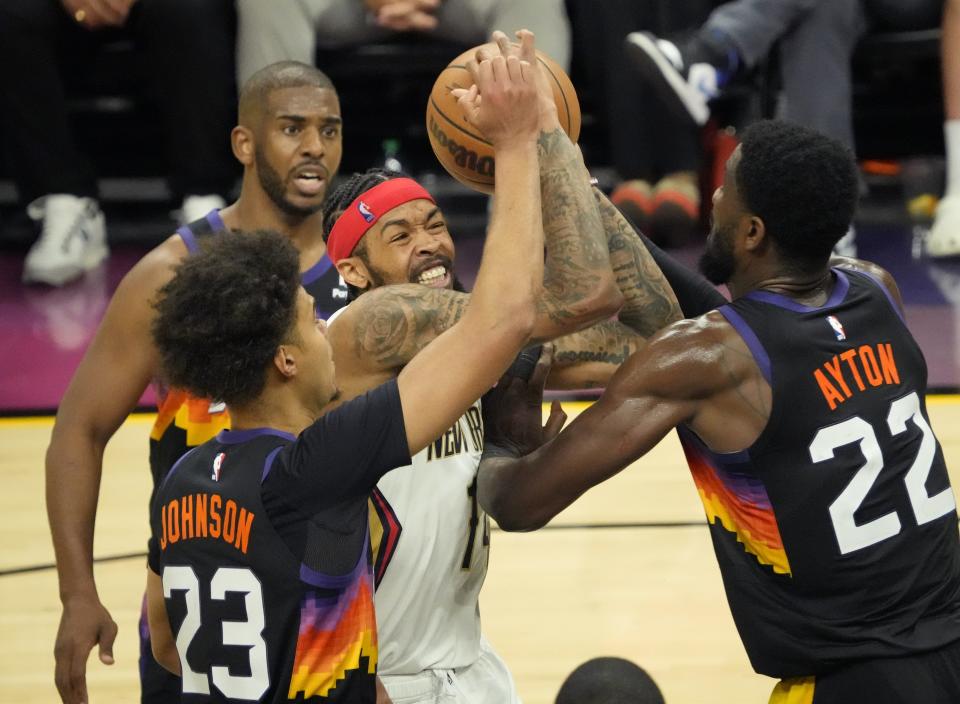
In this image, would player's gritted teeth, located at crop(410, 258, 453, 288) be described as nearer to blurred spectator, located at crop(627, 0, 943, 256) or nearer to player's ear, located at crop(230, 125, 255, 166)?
player's ear, located at crop(230, 125, 255, 166)

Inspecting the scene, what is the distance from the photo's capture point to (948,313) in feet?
24.0

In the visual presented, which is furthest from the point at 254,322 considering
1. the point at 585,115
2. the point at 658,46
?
the point at 585,115

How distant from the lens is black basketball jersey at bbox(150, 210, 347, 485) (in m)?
3.83

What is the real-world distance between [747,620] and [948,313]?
463cm

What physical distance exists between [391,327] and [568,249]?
0.39 m

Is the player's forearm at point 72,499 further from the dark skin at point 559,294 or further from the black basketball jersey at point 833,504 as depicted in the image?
the black basketball jersey at point 833,504

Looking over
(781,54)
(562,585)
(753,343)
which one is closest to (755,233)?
(753,343)

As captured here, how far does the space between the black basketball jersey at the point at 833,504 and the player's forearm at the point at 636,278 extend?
251 mm

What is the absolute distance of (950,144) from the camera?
7.94 meters

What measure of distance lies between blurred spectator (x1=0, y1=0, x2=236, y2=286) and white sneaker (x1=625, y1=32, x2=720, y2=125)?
223cm

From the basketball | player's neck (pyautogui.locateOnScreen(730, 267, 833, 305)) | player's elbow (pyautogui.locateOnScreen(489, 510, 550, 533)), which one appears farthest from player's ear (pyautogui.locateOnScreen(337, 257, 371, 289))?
player's neck (pyautogui.locateOnScreen(730, 267, 833, 305))

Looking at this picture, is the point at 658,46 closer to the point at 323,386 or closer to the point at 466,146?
the point at 466,146

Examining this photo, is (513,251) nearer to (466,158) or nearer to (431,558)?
(466,158)

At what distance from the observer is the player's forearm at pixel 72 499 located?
367 cm
